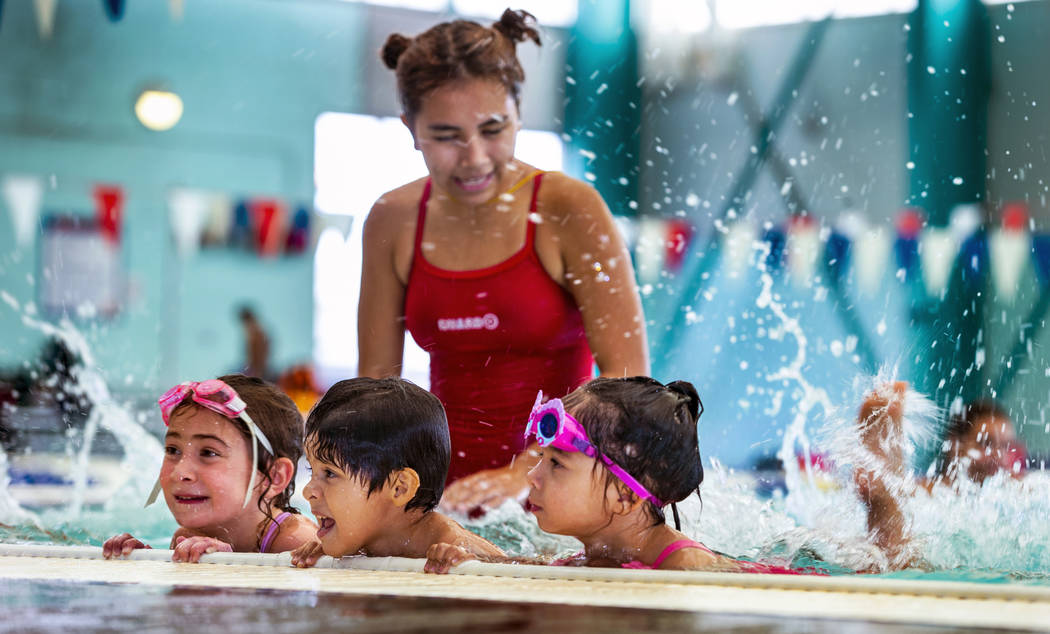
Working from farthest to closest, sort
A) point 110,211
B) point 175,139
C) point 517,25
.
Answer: point 175,139, point 110,211, point 517,25

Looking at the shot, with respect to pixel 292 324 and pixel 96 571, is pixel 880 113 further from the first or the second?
pixel 96 571

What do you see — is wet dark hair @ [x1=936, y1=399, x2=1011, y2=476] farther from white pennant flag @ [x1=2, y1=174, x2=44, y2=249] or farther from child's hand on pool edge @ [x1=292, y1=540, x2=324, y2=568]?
white pennant flag @ [x1=2, y1=174, x2=44, y2=249]

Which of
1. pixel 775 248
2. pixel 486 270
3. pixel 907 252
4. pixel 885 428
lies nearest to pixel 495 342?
pixel 486 270

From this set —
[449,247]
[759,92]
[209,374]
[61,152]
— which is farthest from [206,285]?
[449,247]

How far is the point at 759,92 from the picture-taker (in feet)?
33.2

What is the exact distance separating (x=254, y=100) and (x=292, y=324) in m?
2.00

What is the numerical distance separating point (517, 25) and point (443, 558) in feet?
4.28

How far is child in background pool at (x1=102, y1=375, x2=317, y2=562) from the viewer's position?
2.21 m

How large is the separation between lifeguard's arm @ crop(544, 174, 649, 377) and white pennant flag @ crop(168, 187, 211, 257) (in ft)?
21.4

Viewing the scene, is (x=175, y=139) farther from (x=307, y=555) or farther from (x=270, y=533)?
(x=307, y=555)

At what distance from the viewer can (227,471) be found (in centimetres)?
224

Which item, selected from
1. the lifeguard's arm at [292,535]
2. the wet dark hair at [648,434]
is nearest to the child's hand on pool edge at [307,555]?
the lifeguard's arm at [292,535]

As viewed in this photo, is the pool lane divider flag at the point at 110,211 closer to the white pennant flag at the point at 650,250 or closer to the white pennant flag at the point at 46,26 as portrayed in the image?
the white pennant flag at the point at 46,26

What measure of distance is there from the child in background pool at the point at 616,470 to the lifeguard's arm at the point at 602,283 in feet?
1.08
